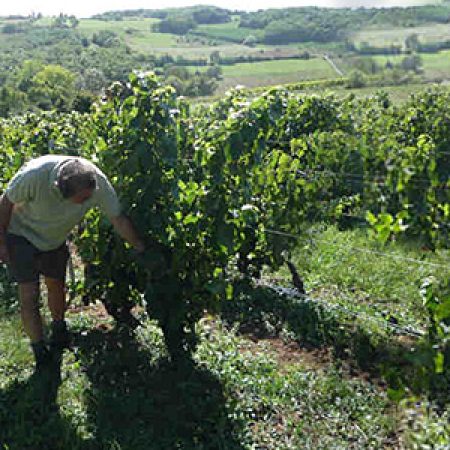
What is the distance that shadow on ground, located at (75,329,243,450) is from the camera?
3808mm

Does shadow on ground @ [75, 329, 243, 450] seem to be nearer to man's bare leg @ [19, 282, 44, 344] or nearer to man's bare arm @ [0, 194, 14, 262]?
man's bare leg @ [19, 282, 44, 344]

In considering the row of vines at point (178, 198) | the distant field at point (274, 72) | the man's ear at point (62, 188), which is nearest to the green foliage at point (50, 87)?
the distant field at point (274, 72)

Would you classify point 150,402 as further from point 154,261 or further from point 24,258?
point 24,258

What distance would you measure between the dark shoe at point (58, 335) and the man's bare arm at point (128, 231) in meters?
0.94

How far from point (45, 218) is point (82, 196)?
1.45 ft

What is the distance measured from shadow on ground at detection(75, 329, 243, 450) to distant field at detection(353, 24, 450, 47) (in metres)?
53.7

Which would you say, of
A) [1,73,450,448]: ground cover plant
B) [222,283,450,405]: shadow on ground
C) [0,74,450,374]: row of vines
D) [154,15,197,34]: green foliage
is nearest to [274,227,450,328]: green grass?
[1,73,450,448]: ground cover plant

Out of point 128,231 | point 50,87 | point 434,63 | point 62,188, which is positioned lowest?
point 50,87

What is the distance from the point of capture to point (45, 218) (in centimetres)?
414

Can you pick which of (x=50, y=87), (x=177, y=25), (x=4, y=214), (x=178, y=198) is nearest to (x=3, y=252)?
(x=4, y=214)

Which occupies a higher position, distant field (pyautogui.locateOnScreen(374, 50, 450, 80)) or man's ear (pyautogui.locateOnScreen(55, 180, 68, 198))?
man's ear (pyautogui.locateOnScreen(55, 180, 68, 198))

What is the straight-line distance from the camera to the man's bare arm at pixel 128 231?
13.7 ft

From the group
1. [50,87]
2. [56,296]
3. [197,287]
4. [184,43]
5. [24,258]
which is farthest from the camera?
[184,43]

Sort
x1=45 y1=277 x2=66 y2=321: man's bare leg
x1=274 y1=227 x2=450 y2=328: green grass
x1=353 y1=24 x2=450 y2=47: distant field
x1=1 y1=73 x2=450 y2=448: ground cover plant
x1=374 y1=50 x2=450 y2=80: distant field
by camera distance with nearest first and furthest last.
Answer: x1=1 y1=73 x2=450 y2=448: ground cover plant
x1=45 y1=277 x2=66 y2=321: man's bare leg
x1=274 y1=227 x2=450 y2=328: green grass
x1=374 y1=50 x2=450 y2=80: distant field
x1=353 y1=24 x2=450 y2=47: distant field
